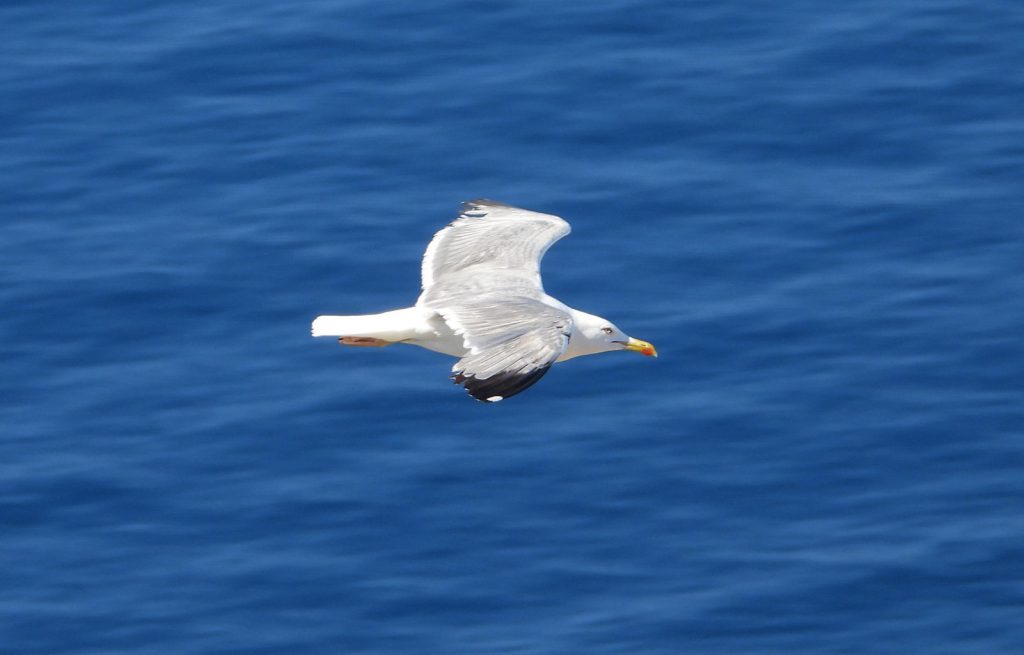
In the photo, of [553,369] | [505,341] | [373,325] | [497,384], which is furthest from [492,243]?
[497,384]

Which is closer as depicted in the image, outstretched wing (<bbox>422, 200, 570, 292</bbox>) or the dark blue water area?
outstretched wing (<bbox>422, 200, 570, 292</bbox>)

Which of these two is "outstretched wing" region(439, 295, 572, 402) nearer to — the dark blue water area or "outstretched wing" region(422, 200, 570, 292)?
"outstretched wing" region(422, 200, 570, 292)

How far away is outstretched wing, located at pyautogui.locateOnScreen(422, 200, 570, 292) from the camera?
17875 millimetres

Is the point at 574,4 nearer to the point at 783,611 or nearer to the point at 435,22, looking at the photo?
the point at 435,22

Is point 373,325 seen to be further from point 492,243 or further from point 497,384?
point 497,384

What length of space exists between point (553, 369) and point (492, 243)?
4.22 meters

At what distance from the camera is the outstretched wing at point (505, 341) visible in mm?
14070

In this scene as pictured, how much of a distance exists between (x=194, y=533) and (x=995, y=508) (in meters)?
7.91

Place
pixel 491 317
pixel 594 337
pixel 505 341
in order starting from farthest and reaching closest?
pixel 594 337 < pixel 491 317 < pixel 505 341

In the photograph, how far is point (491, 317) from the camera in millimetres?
15664

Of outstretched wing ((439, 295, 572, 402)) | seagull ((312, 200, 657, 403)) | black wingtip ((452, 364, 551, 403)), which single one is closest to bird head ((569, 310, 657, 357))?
seagull ((312, 200, 657, 403))

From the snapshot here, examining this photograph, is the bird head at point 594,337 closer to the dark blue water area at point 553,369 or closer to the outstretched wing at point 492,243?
the outstretched wing at point 492,243

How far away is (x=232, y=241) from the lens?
79.4ft

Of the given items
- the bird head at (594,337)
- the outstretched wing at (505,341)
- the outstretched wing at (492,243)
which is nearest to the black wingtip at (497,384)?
the outstretched wing at (505,341)
